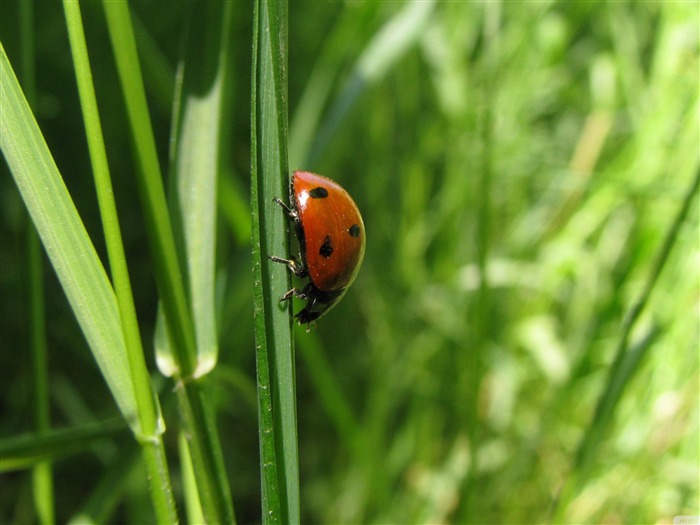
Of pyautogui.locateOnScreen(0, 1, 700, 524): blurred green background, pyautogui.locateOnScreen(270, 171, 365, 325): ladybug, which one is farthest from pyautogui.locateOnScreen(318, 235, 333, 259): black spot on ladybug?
pyautogui.locateOnScreen(0, 1, 700, 524): blurred green background

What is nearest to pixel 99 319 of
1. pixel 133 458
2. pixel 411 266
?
pixel 133 458

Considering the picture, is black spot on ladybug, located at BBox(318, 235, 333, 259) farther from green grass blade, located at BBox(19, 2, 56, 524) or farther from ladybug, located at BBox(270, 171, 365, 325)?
green grass blade, located at BBox(19, 2, 56, 524)

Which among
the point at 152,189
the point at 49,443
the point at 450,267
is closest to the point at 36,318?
the point at 49,443

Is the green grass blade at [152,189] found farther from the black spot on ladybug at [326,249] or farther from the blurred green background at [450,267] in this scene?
the blurred green background at [450,267]

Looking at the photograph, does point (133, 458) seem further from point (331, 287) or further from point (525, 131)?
point (525, 131)

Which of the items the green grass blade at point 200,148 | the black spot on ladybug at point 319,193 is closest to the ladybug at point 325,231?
the black spot on ladybug at point 319,193

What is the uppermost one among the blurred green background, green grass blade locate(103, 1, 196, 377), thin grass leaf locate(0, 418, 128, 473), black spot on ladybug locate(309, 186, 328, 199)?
the blurred green background

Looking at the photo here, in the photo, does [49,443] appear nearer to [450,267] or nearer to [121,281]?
[121,281]
